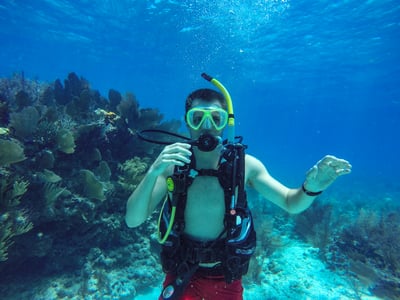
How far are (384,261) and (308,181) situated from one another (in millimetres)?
6465

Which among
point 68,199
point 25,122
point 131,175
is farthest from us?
point 131,175

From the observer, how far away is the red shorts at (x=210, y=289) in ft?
9.06

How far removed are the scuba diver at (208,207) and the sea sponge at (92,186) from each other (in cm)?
314

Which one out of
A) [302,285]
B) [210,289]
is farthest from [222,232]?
[302,285]

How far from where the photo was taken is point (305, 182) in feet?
8.90

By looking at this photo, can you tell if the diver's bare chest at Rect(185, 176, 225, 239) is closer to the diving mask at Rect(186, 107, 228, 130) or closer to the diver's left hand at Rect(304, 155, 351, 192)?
the diving mask at Rect(186, 107, 228, 130)

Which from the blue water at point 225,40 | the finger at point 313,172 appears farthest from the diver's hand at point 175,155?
the blue water at point 225,40

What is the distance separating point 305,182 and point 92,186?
4611 millimetres

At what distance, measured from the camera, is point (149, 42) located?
29.0 metres

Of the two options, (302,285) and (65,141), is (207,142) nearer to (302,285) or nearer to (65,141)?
(65,141)

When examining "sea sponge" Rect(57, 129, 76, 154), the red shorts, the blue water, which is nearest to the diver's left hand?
the red shorts

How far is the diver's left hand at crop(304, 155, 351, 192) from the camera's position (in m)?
2.37

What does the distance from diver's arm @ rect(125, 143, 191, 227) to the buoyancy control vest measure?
8.3 inches

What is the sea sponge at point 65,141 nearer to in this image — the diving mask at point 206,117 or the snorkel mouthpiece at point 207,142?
the diving mask at point 206,117
